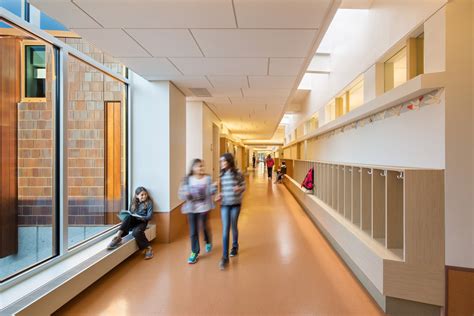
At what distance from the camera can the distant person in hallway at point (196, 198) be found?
3.27 m

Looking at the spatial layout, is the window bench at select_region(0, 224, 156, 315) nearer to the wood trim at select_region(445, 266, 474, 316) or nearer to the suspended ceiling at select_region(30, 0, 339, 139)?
the suspended ceiling at select_region(30, 0, 339, 139)

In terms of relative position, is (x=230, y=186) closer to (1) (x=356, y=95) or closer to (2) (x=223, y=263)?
(2) (x=223, y=263)

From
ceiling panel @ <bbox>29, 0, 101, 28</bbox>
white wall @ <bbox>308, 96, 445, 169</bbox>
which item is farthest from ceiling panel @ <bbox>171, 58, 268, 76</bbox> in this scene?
white wall @ <bbox>308, 96, 445, 169</bbox>

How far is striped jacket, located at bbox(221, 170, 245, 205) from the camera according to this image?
3.22 meters

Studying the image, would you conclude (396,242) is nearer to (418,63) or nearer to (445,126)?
(445,126)

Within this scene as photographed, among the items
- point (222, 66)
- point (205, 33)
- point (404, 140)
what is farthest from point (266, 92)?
point (404, 140)

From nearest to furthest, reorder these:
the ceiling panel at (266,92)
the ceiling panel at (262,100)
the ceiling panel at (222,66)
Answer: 1. the ceiling panel at (222,66)
2. the ceiling panel at (266,92)
3. the ceiling panel at (262,100)

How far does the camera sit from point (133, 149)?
4059mm

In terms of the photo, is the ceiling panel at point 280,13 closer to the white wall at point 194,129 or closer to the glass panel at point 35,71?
the glass panel at point 35,71

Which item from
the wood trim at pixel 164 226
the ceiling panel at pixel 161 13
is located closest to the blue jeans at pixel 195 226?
the wood trim at pixel 164 226

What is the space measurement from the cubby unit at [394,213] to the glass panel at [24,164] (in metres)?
3.70

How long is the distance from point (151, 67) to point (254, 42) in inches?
65.4

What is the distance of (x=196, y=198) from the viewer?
3.27 m

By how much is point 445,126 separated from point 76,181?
13.9 ft
